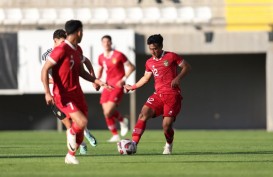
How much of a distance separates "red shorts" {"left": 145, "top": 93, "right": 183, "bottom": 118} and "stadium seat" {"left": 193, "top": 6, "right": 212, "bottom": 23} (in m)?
18.6

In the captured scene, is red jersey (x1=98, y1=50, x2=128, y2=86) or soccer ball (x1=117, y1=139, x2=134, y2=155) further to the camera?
red jersey (x1=98, y1=50, x2=128, y2=86)

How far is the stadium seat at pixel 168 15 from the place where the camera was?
3406 centimetres

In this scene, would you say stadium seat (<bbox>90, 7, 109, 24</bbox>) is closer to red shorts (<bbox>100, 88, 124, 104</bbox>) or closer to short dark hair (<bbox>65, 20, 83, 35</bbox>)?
red shorts (<bbox>100, 88, 124, 104</bbox>)

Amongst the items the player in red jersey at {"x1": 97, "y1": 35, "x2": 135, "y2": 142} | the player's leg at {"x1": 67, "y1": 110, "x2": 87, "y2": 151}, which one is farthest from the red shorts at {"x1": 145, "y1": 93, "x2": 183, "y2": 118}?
the player in red jersey at {"x1": 97, "y1": 35, "x2": 135, "y2": 142}

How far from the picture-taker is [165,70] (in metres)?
15.5

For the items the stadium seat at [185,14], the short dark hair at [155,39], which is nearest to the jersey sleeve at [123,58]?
the short dark hair at [155,39]

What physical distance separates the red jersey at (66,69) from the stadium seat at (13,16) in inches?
836

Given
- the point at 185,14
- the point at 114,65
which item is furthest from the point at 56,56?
the point at 185,14

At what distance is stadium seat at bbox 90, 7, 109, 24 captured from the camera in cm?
3391

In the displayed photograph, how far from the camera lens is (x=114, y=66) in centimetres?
2334

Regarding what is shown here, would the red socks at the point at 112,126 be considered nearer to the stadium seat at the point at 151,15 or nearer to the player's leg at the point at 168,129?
the player's leg at the point at 168,129

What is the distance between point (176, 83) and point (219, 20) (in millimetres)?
19029

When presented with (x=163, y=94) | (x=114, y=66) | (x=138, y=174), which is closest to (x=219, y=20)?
(x=114, y=66)

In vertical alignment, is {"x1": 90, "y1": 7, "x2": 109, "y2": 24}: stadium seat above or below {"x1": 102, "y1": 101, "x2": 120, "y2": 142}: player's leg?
above
